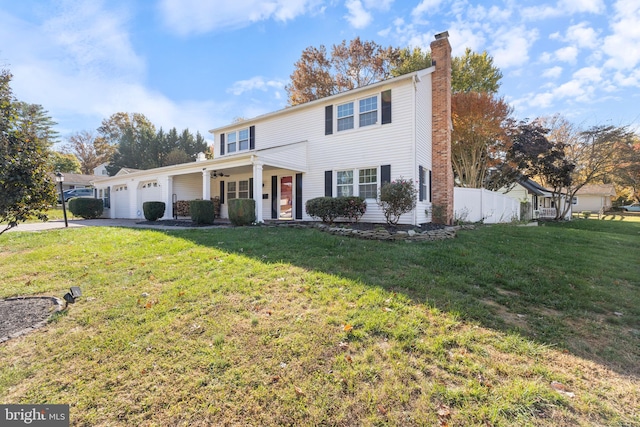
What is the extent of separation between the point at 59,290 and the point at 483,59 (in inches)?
1078

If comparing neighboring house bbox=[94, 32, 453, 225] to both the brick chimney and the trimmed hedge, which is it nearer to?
the brick chimney

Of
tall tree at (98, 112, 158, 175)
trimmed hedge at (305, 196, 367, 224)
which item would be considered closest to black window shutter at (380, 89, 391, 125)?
trimmed hedge at (305, 196, 367, 224)

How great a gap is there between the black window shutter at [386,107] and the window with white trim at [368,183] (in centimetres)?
187

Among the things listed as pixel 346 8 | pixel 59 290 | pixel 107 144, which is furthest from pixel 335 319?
pixel 107 144

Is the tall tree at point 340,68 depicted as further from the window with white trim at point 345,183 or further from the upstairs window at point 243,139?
the window with white trim at point 345,183

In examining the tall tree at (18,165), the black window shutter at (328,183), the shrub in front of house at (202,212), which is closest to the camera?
the tall tree at (18,165)

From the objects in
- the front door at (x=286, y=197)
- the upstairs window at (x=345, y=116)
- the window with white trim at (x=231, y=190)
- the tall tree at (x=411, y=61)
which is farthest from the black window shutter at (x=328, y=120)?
the tall tree at (x=411, y=61)

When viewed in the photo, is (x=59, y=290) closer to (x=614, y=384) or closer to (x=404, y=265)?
(x=404, y=265)

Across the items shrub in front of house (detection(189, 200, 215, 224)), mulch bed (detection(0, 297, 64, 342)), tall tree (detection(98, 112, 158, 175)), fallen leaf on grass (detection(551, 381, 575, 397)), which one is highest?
tall tree (detection(98, 112, 158, 175))

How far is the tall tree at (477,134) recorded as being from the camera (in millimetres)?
17297

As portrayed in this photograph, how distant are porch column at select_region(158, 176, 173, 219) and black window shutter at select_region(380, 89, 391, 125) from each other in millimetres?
10639

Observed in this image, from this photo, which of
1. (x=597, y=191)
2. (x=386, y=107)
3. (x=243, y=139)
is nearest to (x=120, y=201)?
(x=243, y=139)

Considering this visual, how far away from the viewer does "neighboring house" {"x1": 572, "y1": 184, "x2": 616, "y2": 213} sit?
1684 inches

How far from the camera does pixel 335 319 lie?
10.0ft
